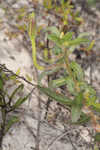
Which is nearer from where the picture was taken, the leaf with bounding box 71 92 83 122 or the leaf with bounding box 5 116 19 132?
the leaf with bounding box 71 92 83 122

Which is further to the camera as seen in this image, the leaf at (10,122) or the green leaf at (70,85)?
the leaf at (10,122)

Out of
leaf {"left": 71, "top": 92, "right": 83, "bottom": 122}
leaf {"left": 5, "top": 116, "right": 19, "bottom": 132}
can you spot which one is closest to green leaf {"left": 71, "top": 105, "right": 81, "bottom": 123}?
leaf {"left": 71, "top": 92, "right": 83, "bottom": 122}

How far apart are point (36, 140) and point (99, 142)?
1.32 ft

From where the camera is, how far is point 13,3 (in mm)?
2344

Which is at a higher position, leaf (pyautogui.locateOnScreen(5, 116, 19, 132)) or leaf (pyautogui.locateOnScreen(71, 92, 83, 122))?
leaf (pyautogui.locateOnScreen(71, 92, 83, 122))

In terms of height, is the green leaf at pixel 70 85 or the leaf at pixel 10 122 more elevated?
the green leaf at pixel 70 85

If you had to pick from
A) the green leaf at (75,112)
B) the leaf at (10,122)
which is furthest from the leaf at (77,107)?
the leaf at (10,122)

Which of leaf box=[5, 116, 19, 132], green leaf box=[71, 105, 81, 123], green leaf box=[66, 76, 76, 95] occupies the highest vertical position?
green leaf box=[66, 76, 76, 95]

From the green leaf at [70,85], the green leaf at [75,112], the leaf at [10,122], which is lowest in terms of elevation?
the leaf at [10,122]

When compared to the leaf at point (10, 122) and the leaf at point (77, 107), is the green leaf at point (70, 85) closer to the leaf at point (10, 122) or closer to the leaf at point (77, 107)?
the leaf at point (77, 107)

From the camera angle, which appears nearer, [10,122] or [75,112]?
[75,112]

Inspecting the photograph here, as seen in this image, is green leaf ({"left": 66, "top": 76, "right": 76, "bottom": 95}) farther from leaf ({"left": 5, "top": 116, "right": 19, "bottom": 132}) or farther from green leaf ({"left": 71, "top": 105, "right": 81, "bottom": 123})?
leaf ({"left": 5, "top": 116, "right": 19, "bottom": 132})

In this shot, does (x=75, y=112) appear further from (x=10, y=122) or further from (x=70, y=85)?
(x=10, y=122)

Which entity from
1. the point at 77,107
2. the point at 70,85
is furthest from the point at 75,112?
the point at 70,85
